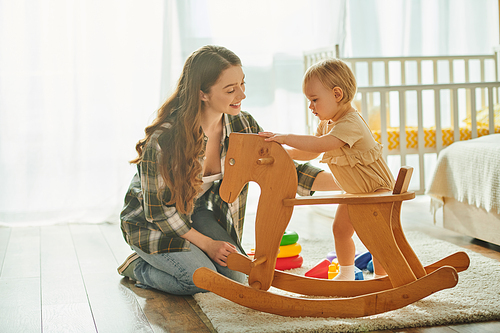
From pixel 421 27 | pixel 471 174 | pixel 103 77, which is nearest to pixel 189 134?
pixel 471 174

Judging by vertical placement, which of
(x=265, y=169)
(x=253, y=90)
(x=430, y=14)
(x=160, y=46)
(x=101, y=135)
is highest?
(x=430, y=14)

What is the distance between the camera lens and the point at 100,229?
2656 millimetres

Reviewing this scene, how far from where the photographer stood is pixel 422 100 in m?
3.41

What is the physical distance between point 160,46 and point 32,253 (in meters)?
1.43

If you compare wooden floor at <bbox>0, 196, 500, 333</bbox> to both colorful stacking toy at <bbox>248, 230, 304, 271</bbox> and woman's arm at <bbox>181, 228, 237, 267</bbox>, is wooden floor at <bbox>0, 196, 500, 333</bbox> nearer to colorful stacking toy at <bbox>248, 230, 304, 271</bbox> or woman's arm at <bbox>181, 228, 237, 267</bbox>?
woman's arm at <bbox>181, 228, 237, 267</bbox>

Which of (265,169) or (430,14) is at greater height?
(430,14)

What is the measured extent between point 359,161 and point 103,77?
201cm

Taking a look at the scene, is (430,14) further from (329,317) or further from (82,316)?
(82,316)

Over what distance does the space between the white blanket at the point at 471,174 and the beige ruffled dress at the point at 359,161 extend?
2.37ft

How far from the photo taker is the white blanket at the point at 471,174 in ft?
6.03

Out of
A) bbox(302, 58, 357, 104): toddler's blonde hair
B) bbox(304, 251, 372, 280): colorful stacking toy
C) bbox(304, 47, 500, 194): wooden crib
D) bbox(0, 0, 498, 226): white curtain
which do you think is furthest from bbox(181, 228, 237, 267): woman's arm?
bbox(0, 0, 498, 226): white curtain

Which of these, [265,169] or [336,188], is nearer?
[265,169]

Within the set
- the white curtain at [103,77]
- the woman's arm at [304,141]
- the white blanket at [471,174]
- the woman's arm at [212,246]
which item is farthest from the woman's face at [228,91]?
the white curtain at [103,77]

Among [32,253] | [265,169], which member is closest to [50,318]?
[265,169]
